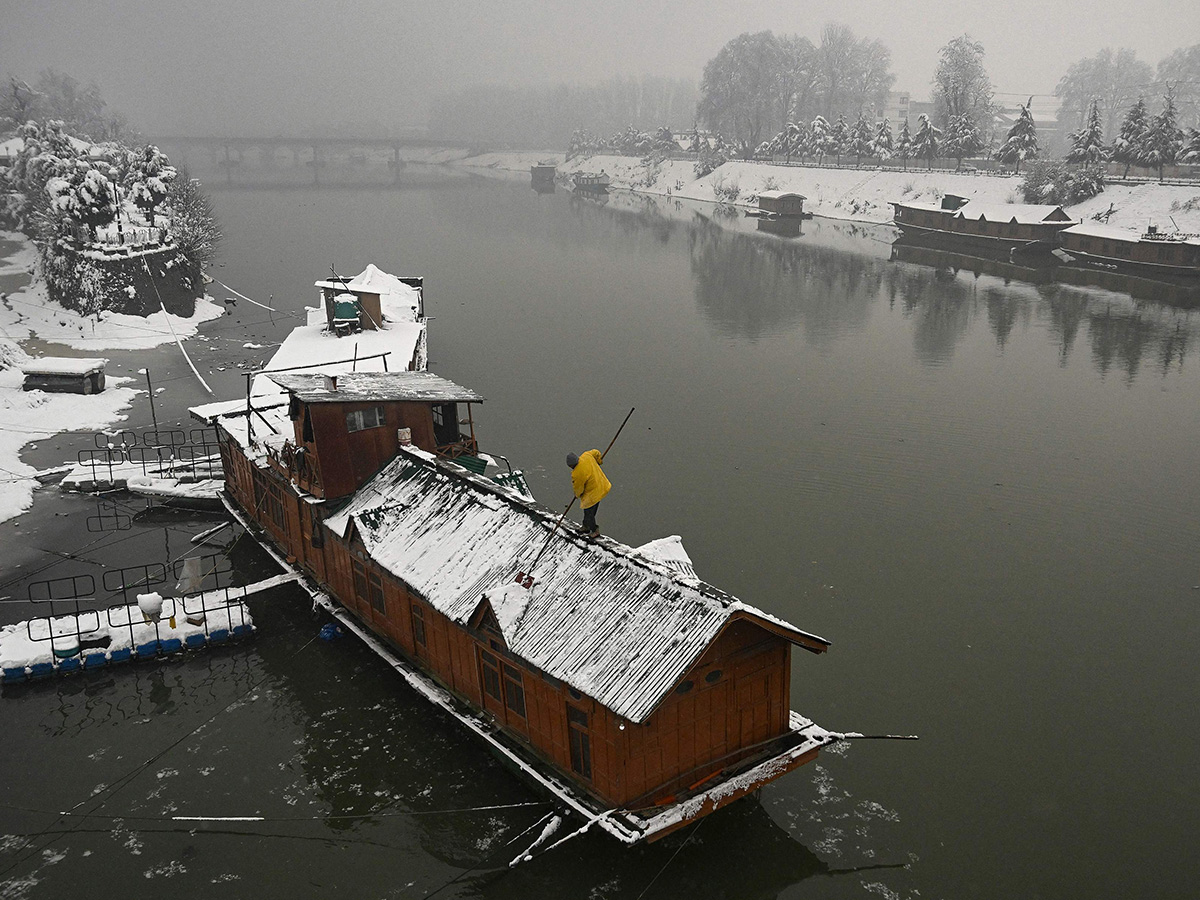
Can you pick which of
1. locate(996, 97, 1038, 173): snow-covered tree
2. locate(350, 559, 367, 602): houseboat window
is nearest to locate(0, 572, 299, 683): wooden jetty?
locate(350, 559, 367, 602): houseboat window

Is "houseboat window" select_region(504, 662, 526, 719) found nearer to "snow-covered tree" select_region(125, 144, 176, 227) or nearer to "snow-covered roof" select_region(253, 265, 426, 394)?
"snow-covered roof" select_region(253, 265, 426, 394)

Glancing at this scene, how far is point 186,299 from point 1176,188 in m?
77.5

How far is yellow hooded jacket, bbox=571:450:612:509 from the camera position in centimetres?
1708

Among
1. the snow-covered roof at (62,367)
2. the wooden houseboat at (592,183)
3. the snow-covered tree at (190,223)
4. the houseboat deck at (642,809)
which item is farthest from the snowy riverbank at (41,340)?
the wooden houseboat at (592,183)

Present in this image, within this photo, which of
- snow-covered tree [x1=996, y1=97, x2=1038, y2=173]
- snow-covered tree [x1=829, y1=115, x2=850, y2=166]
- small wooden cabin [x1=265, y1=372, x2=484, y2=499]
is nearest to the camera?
small wooden cabin [x1=265, y1=372, x2=484, y2=499]

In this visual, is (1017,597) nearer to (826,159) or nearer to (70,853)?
(70,853)

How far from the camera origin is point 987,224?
78.4m

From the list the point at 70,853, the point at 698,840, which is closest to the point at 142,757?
the point at 70,853

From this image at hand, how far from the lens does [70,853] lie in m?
15.1

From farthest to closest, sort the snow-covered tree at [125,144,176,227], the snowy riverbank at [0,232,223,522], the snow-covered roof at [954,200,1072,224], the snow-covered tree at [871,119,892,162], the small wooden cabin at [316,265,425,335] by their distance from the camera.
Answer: the snow-covered tree at [871,119,892,162], the snow-covered roof at [954,200,1072,224], the snow-covered tree at [125,144,176,227], the small wooden cabin at [316,265,425,335], the snowy riverbank at [0,232,223,522]

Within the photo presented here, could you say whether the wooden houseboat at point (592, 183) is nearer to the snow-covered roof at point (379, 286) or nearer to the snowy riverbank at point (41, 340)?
the snowy riverbank at point (41, 340)

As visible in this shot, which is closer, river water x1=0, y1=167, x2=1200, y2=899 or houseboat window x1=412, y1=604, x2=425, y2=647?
river water x1=0, y1=167, x2=1200, y2=899

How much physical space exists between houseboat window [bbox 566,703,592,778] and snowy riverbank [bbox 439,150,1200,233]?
73.7 metres

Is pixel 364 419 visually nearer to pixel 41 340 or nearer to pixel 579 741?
pixel 579 741
